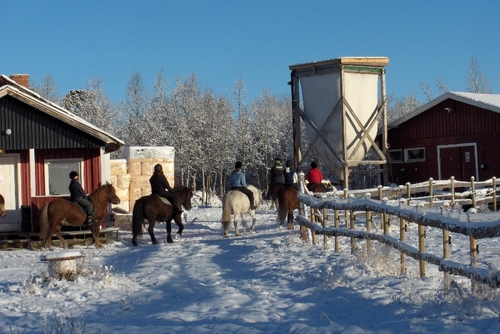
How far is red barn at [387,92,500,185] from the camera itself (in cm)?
2503

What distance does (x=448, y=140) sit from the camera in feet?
87.8

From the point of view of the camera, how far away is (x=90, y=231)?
1756 cm

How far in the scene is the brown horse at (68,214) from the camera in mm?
15859

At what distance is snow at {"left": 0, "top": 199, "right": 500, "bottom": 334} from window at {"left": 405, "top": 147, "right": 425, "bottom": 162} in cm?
1526

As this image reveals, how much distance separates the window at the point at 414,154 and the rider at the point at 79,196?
1640cm

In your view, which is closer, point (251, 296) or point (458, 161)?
point (251, 296)

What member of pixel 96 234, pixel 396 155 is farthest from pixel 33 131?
pixel 396 155

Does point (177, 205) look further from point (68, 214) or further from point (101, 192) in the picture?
point (68, 214)

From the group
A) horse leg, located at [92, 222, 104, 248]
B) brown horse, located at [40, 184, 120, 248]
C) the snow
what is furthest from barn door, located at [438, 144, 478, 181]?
horse leg, located at [92, 222, 104, 248]

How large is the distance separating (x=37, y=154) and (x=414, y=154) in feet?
55.5

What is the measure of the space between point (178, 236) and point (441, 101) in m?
13.7

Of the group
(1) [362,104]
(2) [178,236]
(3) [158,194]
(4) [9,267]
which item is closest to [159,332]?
(4) [9,267]

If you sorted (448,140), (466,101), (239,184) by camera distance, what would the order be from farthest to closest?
(448,140) < (466,101) < (239,184)

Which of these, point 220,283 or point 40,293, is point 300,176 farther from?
point 40,293
